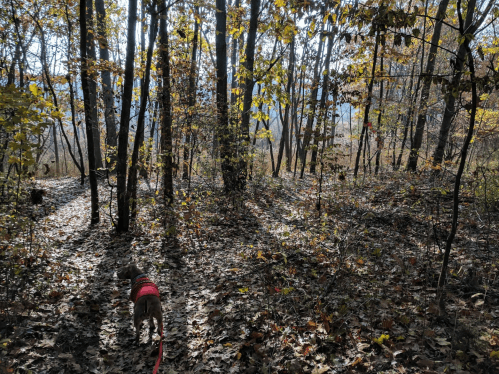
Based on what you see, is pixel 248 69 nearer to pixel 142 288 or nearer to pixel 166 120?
pixel 166 120

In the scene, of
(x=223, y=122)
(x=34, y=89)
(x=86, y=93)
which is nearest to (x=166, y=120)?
(x=223, y=122)

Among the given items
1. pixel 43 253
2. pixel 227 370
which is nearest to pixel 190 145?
pixel 43 253

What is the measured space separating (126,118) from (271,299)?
5597mm

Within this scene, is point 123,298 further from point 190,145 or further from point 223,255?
point 190,145

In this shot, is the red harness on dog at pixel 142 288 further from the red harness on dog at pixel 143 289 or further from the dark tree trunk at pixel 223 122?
the dark tree trunk at pixel 223 122

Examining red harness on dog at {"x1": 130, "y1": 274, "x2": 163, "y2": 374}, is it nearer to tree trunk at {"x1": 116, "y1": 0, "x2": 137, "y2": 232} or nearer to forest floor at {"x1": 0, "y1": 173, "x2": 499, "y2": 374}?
forest floor at {"x1": 0, "y1": 173, "x2": 499, "y2": 374}

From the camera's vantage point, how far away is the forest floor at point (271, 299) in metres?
3.22

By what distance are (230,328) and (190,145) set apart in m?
6.30

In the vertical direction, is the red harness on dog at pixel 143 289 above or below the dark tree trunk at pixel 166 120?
below

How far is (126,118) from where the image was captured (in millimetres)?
6977

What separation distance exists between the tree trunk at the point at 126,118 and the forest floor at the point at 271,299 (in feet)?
2.03

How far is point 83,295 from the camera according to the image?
4.71 m

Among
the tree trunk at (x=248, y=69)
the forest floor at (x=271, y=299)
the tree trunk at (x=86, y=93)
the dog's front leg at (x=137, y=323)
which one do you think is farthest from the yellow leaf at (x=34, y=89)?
the tree trunk at (x=248, y=69)

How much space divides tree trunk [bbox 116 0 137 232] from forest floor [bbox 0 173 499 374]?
620 millimetres
